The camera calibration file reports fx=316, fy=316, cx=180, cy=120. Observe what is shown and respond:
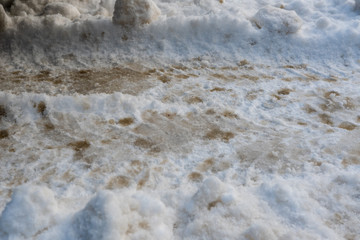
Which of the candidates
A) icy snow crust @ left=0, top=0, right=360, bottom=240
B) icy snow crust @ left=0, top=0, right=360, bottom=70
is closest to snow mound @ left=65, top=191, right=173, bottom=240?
icy snow crust @ left=0, top=0, right=360, bottom=240

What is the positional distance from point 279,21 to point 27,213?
2980mm

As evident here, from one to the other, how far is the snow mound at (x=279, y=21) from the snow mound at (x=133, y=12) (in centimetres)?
114

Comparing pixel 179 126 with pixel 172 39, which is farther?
pixel 172 39

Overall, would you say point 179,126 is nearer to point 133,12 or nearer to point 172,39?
point 172,39

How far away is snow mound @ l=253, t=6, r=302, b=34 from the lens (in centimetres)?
330

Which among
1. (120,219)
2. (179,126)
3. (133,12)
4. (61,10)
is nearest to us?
(120,219)

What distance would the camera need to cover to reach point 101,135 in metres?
2.13

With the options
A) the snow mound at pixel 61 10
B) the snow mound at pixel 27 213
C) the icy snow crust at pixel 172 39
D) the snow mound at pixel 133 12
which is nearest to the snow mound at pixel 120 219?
the snow mound at pixel 27 213

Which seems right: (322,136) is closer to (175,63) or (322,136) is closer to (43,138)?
(175,63)

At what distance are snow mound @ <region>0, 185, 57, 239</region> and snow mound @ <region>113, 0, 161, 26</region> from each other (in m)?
2.23

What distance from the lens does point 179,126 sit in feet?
7.42

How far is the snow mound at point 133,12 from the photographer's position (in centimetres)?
320

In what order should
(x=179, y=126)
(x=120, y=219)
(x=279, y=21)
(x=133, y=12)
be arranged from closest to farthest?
(x=120, y=219) → (x=179, y=126) → (x=133, y=12) → (x=279, y=21)

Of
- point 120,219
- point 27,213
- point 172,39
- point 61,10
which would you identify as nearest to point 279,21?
point 172,39
